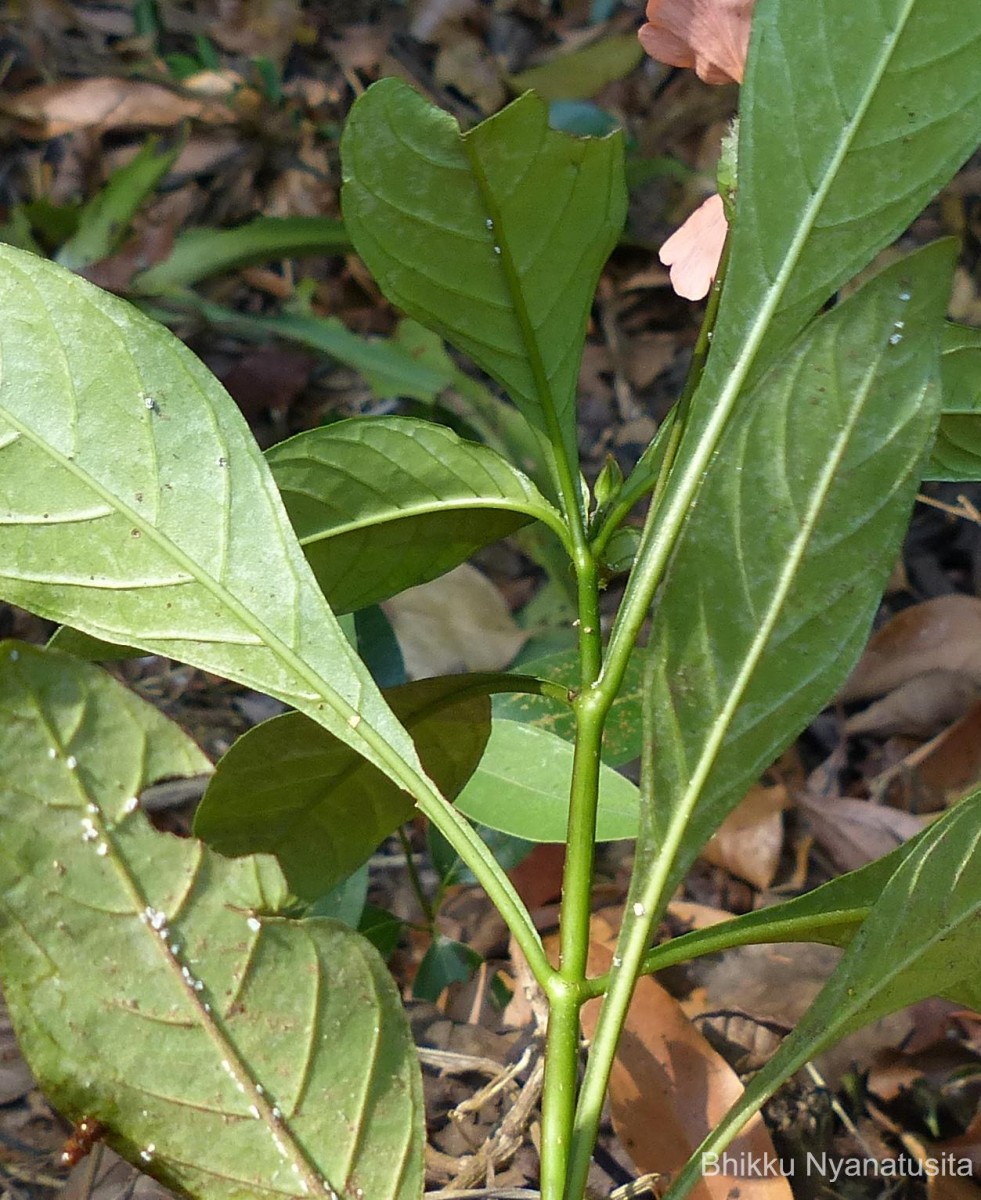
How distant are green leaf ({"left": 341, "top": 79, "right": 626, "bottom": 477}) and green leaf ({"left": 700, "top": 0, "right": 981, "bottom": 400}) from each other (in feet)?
0.40

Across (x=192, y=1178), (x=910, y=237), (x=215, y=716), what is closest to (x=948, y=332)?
(x=192, y=1178)

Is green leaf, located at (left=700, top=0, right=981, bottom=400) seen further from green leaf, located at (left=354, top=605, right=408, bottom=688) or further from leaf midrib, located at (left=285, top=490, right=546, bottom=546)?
green leaf, located at (left=354, top=605, right=408, bottom=688)

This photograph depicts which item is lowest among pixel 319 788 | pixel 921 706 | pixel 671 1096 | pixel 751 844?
pixel 751 844

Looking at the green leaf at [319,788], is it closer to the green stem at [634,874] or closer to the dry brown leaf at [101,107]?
the green stem at [634,874]

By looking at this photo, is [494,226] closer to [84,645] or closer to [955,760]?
[84,645]

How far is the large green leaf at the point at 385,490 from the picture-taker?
0.72 metres

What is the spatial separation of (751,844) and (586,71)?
182 cm

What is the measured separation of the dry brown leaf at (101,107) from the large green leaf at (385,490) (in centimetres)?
191

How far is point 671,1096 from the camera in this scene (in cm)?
91

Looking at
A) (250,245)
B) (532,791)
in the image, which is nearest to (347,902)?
(532,791)

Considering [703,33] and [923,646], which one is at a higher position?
[703,33]

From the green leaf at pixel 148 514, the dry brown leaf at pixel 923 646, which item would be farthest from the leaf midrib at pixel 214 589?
the dry brown leaf at pixel 923 646

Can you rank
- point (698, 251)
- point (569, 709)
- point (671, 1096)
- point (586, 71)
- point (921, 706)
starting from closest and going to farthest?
point (698, 251) → point (671, 1096) → point (569, 709) → point (921, 706) → point (586, 71)

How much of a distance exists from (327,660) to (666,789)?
212 mm
